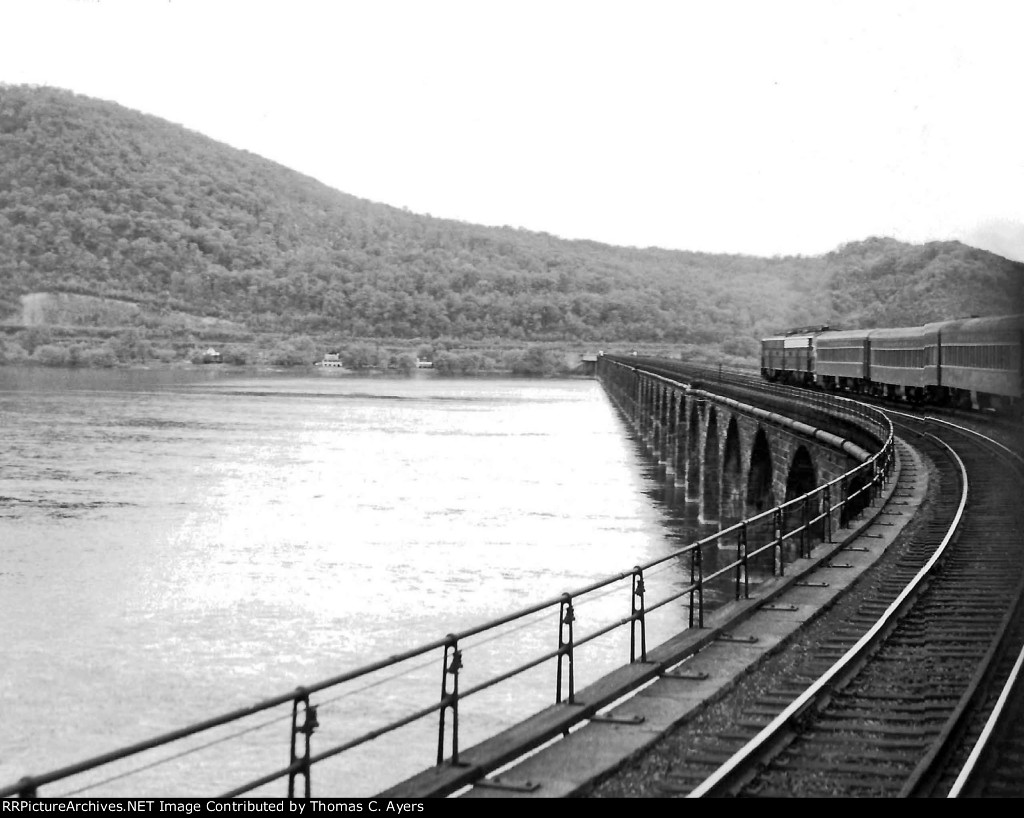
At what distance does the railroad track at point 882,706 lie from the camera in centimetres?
835

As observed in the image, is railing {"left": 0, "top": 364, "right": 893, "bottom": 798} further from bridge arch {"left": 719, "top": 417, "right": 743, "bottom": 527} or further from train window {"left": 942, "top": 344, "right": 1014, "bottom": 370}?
train window {"left": 942, "top": 344, "right": 1014, "bottom": 370}

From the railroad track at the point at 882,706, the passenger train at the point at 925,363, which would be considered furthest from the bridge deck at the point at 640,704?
the passenger train at the point at 925,363

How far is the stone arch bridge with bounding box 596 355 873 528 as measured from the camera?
31.1 metres

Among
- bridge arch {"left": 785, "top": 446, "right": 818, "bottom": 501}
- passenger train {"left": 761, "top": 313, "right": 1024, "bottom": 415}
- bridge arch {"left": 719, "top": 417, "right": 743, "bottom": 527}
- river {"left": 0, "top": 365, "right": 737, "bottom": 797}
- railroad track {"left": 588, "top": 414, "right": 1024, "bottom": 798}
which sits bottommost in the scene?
river {"left": 0, "top": 365, "right": 737, "bottom": 797}

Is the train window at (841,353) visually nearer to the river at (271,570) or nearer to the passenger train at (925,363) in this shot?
the passenger train at (925,363)

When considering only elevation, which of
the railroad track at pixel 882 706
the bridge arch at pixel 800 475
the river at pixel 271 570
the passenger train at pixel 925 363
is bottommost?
the river at pixel 271 570

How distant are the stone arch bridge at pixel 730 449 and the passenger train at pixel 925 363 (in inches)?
182

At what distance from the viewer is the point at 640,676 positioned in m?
10.7

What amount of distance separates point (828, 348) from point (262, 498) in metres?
28.0

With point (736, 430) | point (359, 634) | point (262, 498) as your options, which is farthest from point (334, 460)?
point (359, 634)

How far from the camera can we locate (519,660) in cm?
2834

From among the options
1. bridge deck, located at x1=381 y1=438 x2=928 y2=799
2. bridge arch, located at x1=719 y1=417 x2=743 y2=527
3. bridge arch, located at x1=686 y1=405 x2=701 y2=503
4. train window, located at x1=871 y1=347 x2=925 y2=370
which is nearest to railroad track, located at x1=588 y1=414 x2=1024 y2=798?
bridge deck, located at x1=381 y1=438 x2=928 y2=799

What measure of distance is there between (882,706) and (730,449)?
1587 inches

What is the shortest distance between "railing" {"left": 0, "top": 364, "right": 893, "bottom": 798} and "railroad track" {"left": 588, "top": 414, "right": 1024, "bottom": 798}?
42.1 inches
